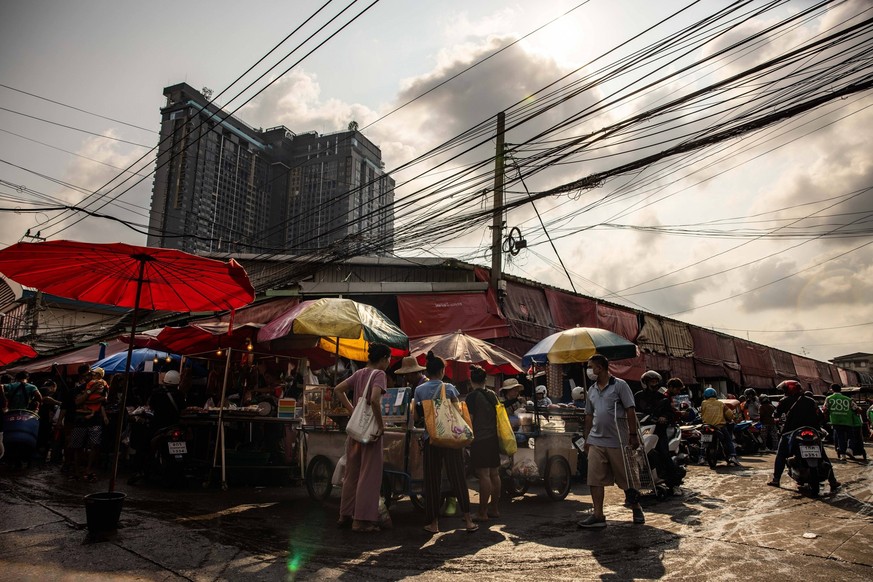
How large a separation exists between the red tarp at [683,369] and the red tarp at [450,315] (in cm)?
1198

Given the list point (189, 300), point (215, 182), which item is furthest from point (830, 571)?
point (215, 182)

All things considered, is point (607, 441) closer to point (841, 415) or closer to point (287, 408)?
point (287, 408)

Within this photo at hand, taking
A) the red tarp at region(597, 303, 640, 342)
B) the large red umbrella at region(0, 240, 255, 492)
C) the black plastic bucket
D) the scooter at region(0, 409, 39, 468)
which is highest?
the red tarp at region(597, 303, 640, 342)

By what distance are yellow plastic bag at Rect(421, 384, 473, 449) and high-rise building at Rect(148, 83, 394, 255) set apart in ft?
Answer: 56.9

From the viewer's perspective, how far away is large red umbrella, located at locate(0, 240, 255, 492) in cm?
482

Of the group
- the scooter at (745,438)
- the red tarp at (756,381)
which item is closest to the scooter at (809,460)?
the scooter at (745,438)

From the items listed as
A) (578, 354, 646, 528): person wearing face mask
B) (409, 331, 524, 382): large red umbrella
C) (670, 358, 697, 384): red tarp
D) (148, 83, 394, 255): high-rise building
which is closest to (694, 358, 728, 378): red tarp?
(670, 358, 697, 384): red tarp

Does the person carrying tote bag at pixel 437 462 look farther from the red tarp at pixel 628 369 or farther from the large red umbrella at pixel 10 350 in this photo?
the red tarp at pixel 628 369

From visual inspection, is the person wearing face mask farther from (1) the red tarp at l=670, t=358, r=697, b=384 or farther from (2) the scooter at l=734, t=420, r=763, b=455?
(1) the red tarp at l=670, t=358, r=697, b=384

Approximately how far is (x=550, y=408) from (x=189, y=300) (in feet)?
20.7

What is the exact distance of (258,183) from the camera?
25.8 meters

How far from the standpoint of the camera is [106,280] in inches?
231

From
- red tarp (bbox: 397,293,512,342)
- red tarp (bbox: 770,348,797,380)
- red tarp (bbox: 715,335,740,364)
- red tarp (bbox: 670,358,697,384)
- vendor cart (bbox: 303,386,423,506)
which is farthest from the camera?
red tarp (bbox: 770,348,797,380)

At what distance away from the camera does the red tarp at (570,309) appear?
18516 mm
